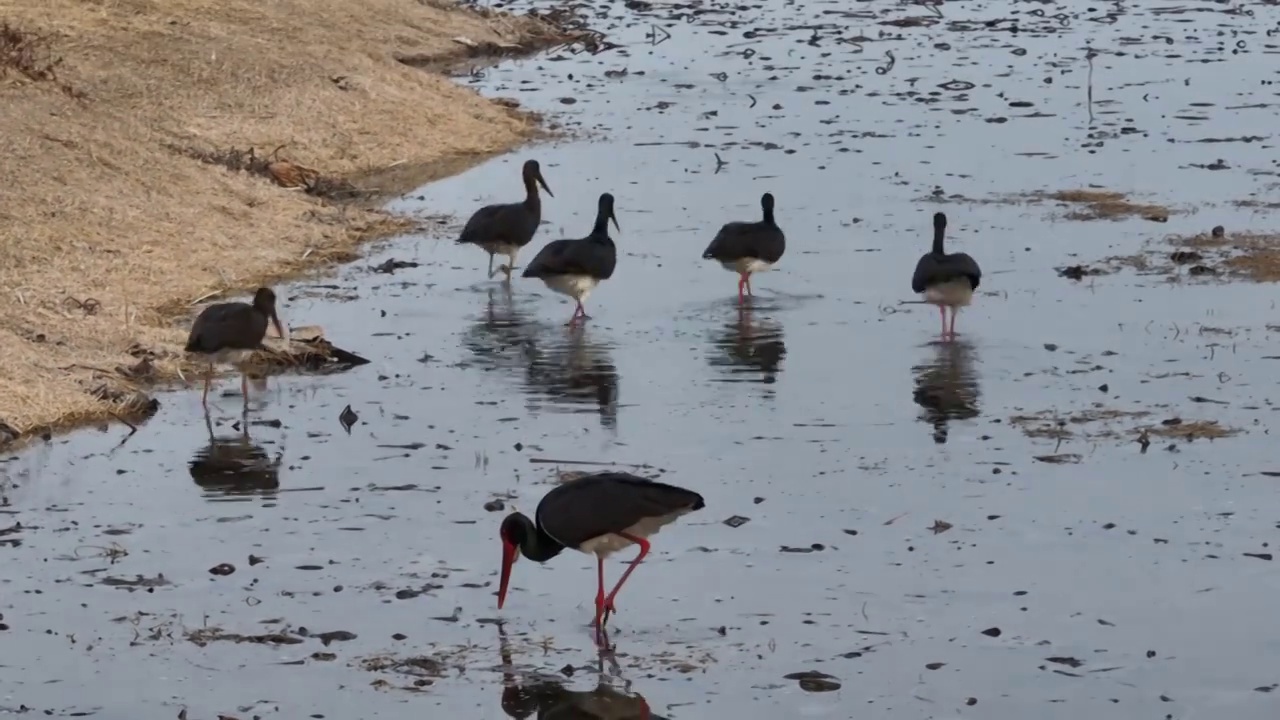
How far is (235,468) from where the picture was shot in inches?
555

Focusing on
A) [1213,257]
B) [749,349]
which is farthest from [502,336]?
[1213,257]

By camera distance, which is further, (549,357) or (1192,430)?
(549,357)

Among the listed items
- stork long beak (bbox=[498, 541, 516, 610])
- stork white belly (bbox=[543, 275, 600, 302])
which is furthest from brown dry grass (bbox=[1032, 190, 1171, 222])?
stork long beak (bbox=[498, 541, 516, 610])

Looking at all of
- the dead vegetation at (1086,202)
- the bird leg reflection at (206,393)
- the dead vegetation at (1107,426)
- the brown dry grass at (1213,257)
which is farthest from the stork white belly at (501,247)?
the dead vegetation at (1107,426)

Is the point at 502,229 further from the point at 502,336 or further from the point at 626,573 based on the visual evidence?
the point at 626,573

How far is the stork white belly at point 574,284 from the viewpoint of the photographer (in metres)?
18.6

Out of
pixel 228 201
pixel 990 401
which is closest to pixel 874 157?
pixel 228 201

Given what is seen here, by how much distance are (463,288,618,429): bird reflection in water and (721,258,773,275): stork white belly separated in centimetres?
169

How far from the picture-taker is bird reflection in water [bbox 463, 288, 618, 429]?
52.5 feet

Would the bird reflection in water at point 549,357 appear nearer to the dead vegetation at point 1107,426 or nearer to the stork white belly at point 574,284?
the stork white belly at point 574,284

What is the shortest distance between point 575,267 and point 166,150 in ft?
24.1

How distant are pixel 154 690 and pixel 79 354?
6.52 metres

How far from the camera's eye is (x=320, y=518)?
42.5ft

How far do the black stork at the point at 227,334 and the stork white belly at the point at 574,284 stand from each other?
3.49 metres
